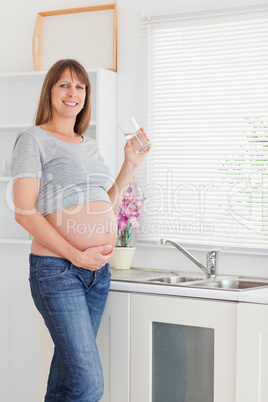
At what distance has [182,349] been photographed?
2.30m

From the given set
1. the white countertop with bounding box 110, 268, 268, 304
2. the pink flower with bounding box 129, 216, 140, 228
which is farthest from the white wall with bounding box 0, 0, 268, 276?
the white countertop with bounding box 110, 268, 268, 304

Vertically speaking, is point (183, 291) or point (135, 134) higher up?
point (135, 134)

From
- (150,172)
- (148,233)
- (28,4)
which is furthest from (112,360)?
(28,4)

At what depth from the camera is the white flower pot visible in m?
2.79

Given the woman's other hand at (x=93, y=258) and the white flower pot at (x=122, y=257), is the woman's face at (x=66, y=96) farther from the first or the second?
the white flower pot at (x=122, y=257)

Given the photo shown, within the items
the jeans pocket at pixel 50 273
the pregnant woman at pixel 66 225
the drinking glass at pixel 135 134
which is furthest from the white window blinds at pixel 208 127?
the jeans pocket at pixel 50 273

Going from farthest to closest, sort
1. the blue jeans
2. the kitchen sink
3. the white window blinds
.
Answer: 1. the white window blinds
2. the kitchen sink
3. the blue jeans

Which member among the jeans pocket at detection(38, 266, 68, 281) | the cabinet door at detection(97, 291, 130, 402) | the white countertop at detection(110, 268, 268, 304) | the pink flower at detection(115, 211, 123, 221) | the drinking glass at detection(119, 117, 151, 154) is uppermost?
the drinking glass at detection(119, 117, 151, 154)

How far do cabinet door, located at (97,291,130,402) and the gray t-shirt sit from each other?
1.61 ft

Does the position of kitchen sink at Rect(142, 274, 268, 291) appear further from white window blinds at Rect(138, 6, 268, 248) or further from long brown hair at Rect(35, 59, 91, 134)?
long brown hair at Rect(35, 59, 91, 134)

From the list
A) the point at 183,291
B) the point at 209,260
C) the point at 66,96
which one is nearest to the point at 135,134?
the point at 66,96

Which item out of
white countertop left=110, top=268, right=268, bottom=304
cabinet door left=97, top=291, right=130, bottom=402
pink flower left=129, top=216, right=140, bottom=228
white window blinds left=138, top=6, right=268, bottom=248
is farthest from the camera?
pink flower left=129, top=216, right=140, bottom=228

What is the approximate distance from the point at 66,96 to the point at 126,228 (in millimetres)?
848

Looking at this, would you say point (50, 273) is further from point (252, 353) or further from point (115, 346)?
point (252, 353)
